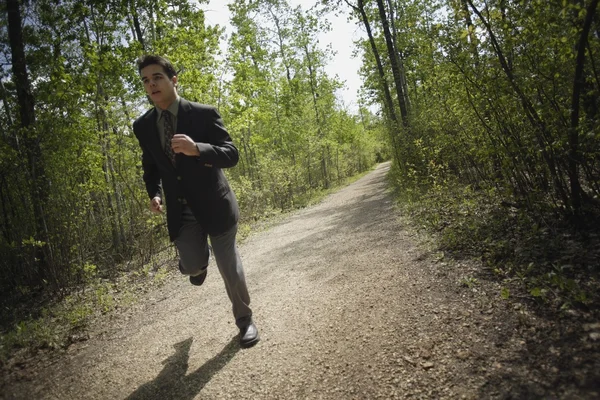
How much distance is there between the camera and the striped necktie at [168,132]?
2832 mm

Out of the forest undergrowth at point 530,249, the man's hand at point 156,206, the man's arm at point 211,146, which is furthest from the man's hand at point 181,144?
the forest undergrowth at point 530,249

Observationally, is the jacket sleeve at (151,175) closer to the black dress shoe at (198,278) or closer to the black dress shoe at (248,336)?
the black dress shoe at (198,278)

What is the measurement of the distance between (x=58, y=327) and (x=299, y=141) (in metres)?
16.7

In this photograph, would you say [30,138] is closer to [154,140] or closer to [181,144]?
[154,140]

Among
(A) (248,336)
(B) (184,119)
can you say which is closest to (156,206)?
(B) (184,119)

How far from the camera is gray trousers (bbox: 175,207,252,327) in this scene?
291 centimetres

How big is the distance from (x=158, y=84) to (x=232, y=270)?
5.54 ft

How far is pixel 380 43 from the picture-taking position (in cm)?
1828

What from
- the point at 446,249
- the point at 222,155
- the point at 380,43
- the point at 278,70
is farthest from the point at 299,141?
the point at 222,155

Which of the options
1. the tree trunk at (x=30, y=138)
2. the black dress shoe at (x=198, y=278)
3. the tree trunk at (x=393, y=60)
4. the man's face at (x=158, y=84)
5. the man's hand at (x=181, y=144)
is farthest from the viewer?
the tree trunk at (x=393, y=60)

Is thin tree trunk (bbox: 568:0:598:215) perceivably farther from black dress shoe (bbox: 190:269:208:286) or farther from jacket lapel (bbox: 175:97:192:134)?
black dress shoe (bbox: 190:269:208:286)

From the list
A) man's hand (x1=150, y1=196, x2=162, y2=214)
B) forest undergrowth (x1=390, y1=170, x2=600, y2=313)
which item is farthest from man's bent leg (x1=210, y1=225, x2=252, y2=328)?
forest undergrowth (x1=390, y1=170, x2=600, y2=313)

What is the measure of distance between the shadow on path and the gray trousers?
13.5 inches

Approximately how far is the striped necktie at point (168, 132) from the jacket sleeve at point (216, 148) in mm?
320
